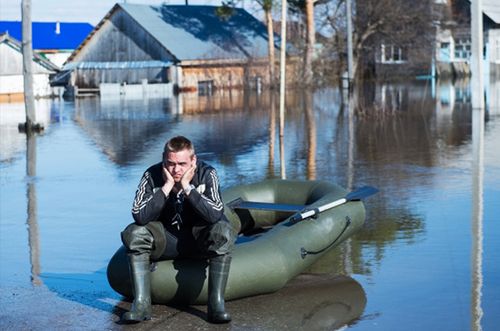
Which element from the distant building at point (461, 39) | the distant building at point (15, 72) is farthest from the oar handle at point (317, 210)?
the distant building at point (461, 39)

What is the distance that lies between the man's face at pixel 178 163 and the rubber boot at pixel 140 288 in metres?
0.63

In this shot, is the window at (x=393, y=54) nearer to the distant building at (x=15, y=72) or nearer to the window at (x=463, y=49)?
the window at (x=463, y=49)

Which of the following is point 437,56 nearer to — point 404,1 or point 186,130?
point 404,1

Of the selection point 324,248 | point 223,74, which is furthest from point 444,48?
point 324,248

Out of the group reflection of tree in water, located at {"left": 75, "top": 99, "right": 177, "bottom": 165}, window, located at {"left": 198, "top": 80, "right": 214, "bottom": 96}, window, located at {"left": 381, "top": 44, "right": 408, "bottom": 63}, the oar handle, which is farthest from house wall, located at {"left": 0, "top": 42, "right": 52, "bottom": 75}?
the oar handle

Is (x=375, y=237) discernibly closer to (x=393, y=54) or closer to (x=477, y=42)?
(x=477, y=42)

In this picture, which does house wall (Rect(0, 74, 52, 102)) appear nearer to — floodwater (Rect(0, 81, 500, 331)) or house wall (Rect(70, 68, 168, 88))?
house wall (Rect(70, 68, 168, 88))

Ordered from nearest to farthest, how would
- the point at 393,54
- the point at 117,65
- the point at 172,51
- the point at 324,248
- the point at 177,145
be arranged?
the point at 177,145 < the point at 324,248 < the point at 172,51 < the point at 117,65 < the point at 393,54

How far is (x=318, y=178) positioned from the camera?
1473cm

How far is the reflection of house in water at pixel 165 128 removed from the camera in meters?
19.9

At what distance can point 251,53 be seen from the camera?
5744 centimetres

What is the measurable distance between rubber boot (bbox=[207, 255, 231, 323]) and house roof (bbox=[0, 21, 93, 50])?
216 ft

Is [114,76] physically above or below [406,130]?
above

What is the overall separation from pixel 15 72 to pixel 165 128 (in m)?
28.5
